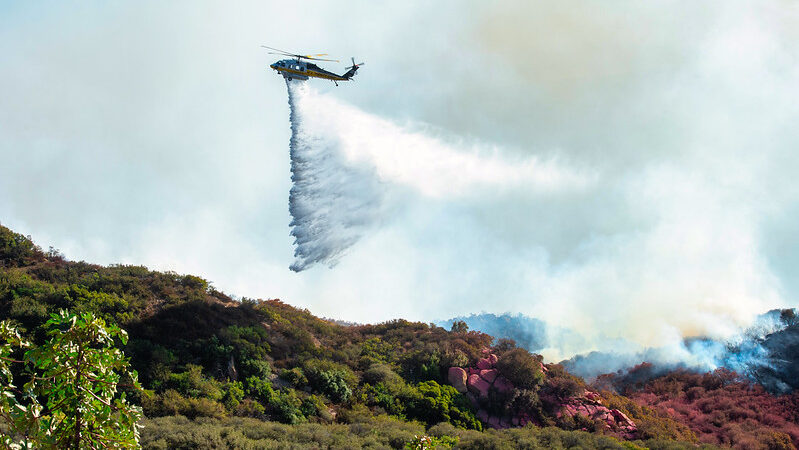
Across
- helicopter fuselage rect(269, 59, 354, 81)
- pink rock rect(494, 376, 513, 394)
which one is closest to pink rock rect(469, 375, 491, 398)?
pink rock rect(494, 376, 513, 394)

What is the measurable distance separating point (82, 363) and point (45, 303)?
27.8m

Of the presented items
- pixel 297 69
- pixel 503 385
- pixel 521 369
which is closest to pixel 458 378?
pixel 503 385

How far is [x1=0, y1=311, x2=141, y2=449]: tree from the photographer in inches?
241

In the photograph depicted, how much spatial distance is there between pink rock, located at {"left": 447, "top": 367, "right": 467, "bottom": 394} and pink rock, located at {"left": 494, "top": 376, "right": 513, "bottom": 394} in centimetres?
Result: 226

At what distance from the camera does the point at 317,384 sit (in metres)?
29.1

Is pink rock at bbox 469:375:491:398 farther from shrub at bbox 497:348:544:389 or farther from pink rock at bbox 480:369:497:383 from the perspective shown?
shrub at bbox 497:348:544:389

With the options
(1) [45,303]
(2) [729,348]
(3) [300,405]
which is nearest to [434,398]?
(3) [300,405]

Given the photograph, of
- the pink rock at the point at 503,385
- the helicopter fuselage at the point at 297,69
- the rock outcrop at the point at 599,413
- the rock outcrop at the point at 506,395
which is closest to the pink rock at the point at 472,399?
the rock outcrop at the point at 506,395

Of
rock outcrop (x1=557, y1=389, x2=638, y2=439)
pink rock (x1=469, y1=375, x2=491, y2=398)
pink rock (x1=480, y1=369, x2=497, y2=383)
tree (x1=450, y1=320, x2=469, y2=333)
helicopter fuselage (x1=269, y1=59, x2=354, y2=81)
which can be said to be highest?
helicopter fuselage (x1=269, y1=59, x2=354, y2=81)

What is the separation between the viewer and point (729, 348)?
149 feet

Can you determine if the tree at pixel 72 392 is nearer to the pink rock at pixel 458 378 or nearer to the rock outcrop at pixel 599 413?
the pink rock at pixel 458 378

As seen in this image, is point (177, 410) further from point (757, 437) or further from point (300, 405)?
point (757, 437)

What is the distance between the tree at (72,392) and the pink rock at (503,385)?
2849 cm

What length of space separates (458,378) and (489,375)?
246 cm
